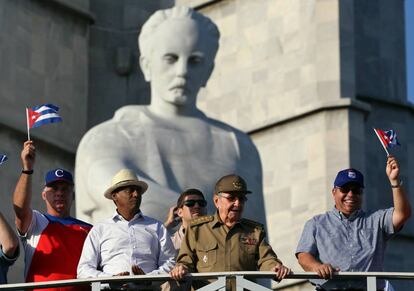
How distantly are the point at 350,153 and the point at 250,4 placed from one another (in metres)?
2.55

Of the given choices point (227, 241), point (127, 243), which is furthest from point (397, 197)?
point (127, 243)

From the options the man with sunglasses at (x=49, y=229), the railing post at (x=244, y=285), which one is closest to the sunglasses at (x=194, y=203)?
the man with sunglasses at (x=49, y=229)

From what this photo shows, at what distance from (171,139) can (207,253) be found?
6772 millimetres

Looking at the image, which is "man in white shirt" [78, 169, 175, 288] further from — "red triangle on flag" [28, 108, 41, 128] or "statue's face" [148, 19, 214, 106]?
"statue's face" [148, 19, 214, 106]

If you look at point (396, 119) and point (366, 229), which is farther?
point (396, 119)

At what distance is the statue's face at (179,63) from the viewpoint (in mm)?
20422

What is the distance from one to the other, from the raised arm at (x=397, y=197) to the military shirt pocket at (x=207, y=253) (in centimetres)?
117

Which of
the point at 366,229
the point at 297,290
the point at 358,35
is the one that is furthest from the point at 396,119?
the point at 366,229

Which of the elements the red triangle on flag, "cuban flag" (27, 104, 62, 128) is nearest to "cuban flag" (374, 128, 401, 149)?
"cuban flag" (27, 104, 62, 128)

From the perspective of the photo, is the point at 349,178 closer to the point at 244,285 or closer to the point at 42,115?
the point at 244,285

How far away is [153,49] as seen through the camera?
20.7 m

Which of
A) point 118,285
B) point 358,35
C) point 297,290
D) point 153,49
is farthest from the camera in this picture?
point 358,35

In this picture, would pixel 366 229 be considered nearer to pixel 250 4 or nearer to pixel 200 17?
pixel 200 17

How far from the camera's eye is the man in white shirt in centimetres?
1409
